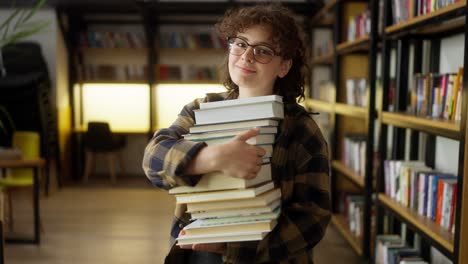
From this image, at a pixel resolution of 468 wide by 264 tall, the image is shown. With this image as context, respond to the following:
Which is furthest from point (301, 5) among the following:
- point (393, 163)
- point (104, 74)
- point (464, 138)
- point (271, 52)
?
point (271, 52)

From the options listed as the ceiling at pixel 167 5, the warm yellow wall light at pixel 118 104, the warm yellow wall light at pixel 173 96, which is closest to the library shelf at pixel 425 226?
the ceiling at pixel 167 5

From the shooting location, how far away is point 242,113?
3.27ft

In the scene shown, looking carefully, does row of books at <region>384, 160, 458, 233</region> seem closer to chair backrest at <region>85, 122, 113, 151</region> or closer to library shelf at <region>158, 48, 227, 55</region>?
chair backrest at <region>85, 122, 113, 151</region>

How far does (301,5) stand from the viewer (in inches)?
253

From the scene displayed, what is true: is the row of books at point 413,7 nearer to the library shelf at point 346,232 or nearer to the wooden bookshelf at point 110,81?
the library shelf at point 346,232

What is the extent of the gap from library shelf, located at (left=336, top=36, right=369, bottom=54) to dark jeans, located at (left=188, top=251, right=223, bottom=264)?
2.69 metres

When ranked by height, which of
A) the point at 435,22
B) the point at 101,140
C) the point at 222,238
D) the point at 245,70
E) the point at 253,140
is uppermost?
the point at 435,22

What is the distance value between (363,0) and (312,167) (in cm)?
359

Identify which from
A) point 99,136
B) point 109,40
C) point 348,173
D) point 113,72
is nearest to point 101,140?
point 99,136

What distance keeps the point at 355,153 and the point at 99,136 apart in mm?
3633

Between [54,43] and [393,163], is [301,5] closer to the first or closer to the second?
[54,43]

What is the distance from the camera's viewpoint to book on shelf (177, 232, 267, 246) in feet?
3.28

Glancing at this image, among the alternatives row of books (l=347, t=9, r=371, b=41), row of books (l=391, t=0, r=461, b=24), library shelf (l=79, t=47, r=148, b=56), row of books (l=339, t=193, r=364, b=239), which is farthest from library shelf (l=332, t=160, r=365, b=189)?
library shelf (l=79, t=47, r=148, b=56)

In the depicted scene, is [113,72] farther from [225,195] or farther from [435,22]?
[225,195]
